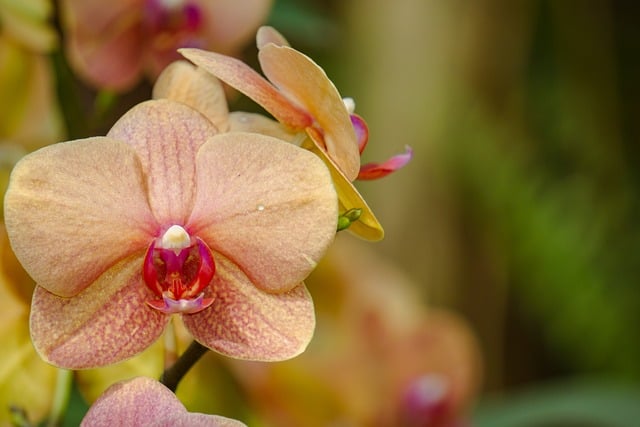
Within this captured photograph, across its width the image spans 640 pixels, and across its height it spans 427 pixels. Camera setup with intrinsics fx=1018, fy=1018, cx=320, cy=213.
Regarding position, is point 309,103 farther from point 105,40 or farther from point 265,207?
point 105,40

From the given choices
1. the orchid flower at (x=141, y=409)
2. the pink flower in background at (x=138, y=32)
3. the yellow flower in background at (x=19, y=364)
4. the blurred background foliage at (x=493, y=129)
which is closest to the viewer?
the orchid flower at (x=141, y=409)

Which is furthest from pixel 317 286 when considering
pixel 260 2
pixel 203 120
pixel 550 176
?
pixel 550 176

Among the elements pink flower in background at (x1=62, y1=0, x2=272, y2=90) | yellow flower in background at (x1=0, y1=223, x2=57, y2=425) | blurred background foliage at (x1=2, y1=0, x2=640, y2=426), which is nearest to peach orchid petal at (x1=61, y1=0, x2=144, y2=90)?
pink flower in background at (x1=62, y1=0, x2=272, y2=90)

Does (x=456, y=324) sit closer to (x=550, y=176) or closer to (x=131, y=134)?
(x=131, y=134)

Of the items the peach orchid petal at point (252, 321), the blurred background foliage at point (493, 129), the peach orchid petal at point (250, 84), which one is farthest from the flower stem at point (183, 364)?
the blurred background foliage at point (493, 129)

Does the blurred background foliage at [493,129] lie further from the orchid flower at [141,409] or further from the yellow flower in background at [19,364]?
the orchid flower at [141,409]

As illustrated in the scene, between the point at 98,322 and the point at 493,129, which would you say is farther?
the point at 493,129

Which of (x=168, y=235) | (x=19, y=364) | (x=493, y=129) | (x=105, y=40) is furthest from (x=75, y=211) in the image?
(x=493, y=129)
